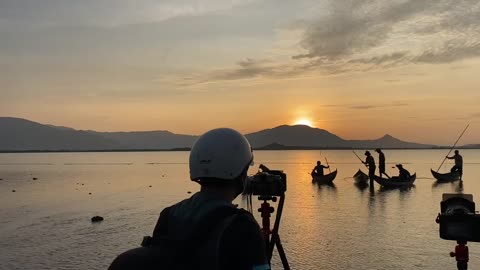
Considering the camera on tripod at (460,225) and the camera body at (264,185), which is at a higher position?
the camera body at (264,185)


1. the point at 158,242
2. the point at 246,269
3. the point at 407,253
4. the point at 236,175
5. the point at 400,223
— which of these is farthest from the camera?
the point at 400,223

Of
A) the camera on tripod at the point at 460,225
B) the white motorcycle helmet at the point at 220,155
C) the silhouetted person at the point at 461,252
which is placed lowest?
the silhouetted person at the point at 461,252

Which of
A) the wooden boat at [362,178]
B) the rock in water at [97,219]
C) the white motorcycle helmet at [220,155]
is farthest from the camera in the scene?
the wooden boat at [362,178]

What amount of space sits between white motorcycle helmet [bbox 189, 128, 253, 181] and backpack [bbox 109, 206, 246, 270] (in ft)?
1.29

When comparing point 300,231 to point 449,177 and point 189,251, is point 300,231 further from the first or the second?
point 449,177

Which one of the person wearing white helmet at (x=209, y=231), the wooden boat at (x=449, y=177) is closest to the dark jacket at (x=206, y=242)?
the person wearing white helmet at (x=209, y=231)

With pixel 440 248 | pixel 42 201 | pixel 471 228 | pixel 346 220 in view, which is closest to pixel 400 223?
pixel 346 220

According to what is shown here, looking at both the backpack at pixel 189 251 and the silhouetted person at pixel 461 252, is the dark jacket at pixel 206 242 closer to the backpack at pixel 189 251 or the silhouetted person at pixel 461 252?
the backpack at pixel 189 251

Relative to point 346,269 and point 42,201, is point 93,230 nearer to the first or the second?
point 346,269

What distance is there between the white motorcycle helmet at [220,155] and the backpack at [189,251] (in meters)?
0.39

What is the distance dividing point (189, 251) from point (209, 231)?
0.46 feet

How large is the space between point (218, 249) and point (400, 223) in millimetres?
20221

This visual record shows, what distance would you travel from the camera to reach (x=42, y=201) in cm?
3425

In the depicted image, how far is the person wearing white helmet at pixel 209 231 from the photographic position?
2205 millimetres
